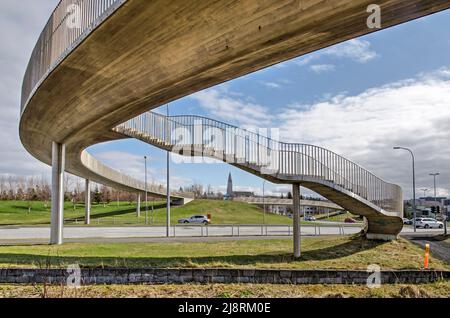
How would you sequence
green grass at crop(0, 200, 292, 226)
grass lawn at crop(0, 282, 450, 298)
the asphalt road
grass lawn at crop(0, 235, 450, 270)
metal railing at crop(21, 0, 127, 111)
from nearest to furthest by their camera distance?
grass lawn at crop(0, 282, 450, 298)
metal railing at crop(21, 0, 127, 111)
grass lawn at crop(0, 235, 450, 270)
the asphalt road
green grass at crop(0, 200, 292, 226)

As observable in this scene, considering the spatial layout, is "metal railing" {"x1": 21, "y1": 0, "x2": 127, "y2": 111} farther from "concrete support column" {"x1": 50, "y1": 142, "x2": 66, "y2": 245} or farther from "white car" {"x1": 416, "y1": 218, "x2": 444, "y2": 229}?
"white car" {"x1": 416, "y1": 218, "x2": 444, "y2": 229}

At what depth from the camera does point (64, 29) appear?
12695mm

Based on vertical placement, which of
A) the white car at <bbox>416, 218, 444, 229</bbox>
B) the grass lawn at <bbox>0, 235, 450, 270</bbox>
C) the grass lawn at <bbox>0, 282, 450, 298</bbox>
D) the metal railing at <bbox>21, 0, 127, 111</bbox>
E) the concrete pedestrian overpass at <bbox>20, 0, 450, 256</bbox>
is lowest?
the white car at <bbox>416, 218, 444, 229</bbox>

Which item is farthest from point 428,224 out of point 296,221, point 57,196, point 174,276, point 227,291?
point 227,291

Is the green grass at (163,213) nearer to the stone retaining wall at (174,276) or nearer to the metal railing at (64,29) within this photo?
the metal railing at (64,29)

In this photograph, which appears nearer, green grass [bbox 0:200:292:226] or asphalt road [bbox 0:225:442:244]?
asphalt road [bbox 0:225:442:244]

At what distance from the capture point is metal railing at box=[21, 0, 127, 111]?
33.9 feet

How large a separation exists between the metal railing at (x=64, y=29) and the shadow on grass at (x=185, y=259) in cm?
694

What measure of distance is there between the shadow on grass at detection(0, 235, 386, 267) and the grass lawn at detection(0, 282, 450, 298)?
4463 millimetres

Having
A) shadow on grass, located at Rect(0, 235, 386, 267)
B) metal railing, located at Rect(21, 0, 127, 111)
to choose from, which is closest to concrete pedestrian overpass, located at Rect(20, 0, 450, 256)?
metal railing, located at Rect(21, 0, 127, 111)

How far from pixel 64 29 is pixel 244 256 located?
1161cm

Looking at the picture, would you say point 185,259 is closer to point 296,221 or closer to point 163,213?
point 296,221

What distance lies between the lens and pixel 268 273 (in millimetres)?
9219

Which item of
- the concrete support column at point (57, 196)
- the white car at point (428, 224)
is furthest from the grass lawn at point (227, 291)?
the white car at point (428, 224)
